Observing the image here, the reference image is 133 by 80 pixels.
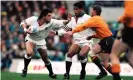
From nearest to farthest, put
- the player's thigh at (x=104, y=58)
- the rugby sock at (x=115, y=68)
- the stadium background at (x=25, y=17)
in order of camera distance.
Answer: the rugby sock at (x=115, y=68) < the player's thigh at (x=104, y=58) < the stadium background at (x=25, y=17)

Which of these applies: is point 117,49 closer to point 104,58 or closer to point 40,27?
point 104,58

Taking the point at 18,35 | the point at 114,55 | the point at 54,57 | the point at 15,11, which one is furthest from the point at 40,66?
the point at 114,55

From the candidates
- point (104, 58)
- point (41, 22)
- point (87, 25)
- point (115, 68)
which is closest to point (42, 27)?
point (41, 22)

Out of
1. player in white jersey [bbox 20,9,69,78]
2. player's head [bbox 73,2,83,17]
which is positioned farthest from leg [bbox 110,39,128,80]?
player in white jersey [bbox 20,9,69,78]

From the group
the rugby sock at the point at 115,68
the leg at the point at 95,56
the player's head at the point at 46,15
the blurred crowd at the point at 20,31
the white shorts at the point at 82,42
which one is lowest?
the blurred crowd at the point at 20,31

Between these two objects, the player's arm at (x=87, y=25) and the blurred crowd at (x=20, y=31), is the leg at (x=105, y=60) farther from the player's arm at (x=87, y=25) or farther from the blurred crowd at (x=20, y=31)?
the blurred crowd at (x=20, y=31)

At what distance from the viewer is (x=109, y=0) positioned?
2950 cm

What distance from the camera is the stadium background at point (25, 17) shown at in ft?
88.2

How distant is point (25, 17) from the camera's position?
3002cm

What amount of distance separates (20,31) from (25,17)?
5.60 ft

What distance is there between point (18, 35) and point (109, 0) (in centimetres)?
554

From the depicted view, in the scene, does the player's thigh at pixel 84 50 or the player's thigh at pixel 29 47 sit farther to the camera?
the player's thigh at pixel 29 47

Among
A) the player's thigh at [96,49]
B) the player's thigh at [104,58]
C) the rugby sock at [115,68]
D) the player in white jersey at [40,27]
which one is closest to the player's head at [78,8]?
the player in white jersey at [40,27]

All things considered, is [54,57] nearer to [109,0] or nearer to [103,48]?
[109,0]
